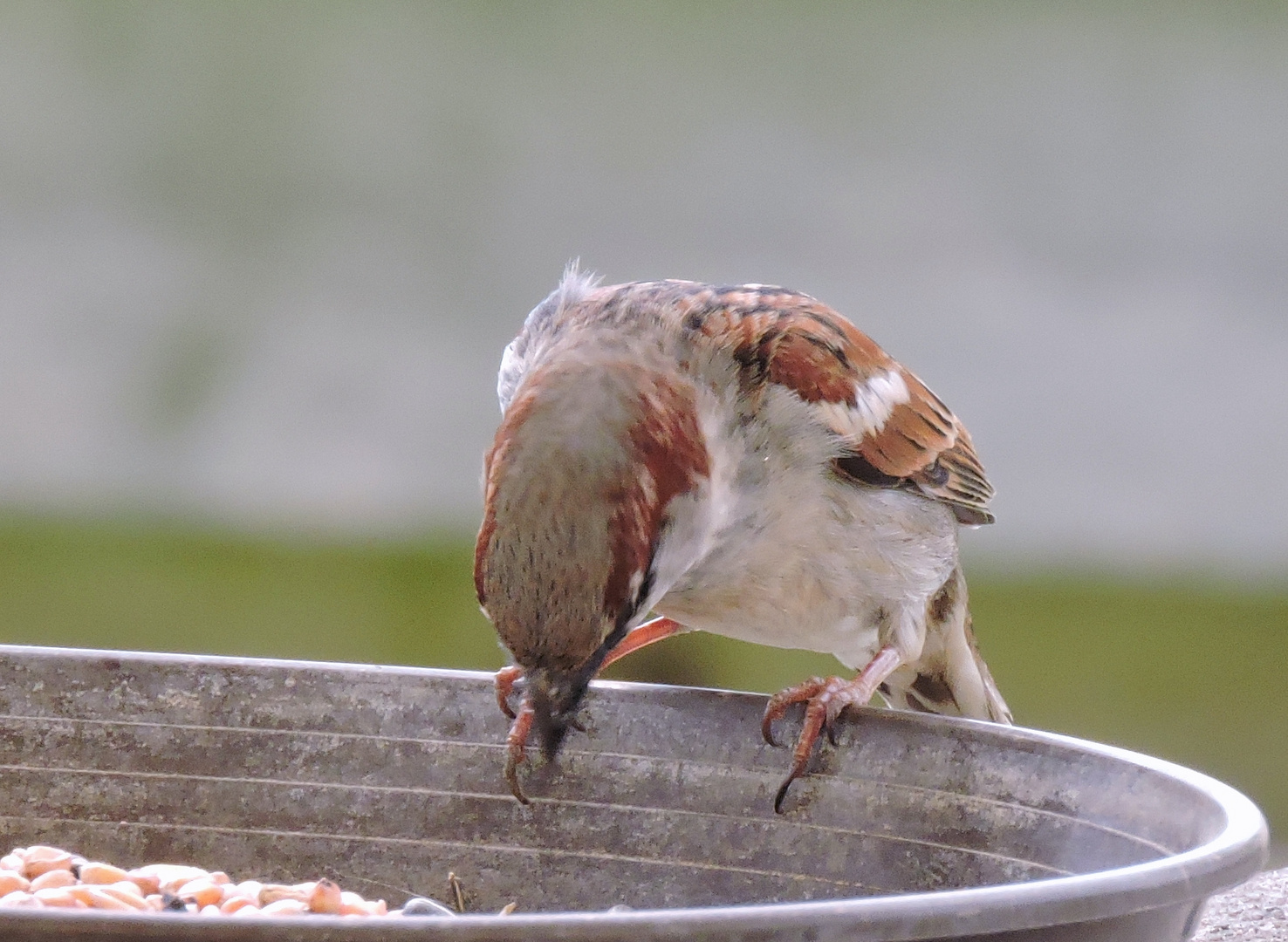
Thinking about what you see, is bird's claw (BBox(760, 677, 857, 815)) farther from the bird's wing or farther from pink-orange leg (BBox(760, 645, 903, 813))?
the bird's wing

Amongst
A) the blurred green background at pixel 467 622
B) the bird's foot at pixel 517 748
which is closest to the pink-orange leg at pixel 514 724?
the bird's foot at pixel 517 748

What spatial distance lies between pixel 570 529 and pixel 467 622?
285 centimetres

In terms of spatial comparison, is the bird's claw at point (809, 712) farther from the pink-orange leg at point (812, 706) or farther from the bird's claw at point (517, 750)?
the bird's claw at point (517, 750)

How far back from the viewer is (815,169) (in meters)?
3.71

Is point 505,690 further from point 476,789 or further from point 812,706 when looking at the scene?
point 812,706

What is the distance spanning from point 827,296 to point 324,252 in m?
Result: 1.24

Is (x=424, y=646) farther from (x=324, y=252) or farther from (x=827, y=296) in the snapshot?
(x=827, y=296)

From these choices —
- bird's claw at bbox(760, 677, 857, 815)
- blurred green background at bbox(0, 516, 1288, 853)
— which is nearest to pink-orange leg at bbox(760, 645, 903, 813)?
bird's claw at bbox(760, 677, 857, 815)

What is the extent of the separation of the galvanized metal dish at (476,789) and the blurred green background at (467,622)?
251 cm

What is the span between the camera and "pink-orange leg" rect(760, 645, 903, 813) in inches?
54.4

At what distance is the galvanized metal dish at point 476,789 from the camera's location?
1.30m

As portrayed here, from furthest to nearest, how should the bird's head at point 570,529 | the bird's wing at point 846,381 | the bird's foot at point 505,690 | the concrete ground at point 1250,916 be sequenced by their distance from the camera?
the bird's wing at point 846,381 → the concrete ground at point 1250,916 → the bird's foot at point 505,690 → the bird's head at point 570,529

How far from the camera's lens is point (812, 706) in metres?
1.50

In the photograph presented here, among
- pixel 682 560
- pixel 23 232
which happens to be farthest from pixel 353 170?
pixel 682 560
